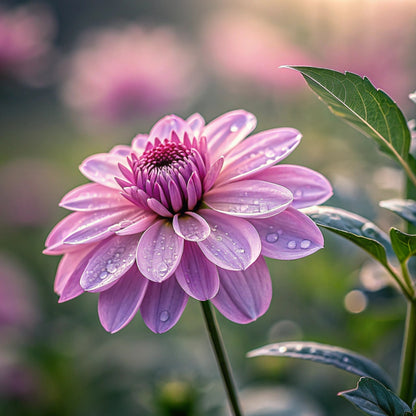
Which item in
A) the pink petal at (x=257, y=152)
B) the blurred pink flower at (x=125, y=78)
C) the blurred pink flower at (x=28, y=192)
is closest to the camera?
the pink petal at (x=257, y=152)

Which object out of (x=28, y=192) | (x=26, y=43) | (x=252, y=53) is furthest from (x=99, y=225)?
(x=26, y=43)

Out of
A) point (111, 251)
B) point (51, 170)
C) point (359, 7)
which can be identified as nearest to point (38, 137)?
point (51, 170)

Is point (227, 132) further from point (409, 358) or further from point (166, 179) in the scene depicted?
point (409, 358)

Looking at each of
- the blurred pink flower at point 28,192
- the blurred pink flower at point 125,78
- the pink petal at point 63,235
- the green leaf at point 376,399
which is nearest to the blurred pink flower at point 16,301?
the blurred pink flower at point 28,192

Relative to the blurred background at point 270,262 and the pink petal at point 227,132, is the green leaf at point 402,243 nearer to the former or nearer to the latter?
the pink petal at point 227,132

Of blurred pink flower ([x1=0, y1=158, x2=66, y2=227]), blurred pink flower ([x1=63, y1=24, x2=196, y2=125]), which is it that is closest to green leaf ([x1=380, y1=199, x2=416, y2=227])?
blurred pink flower ([x1=63, y1=24, x2=196, y2=125])
